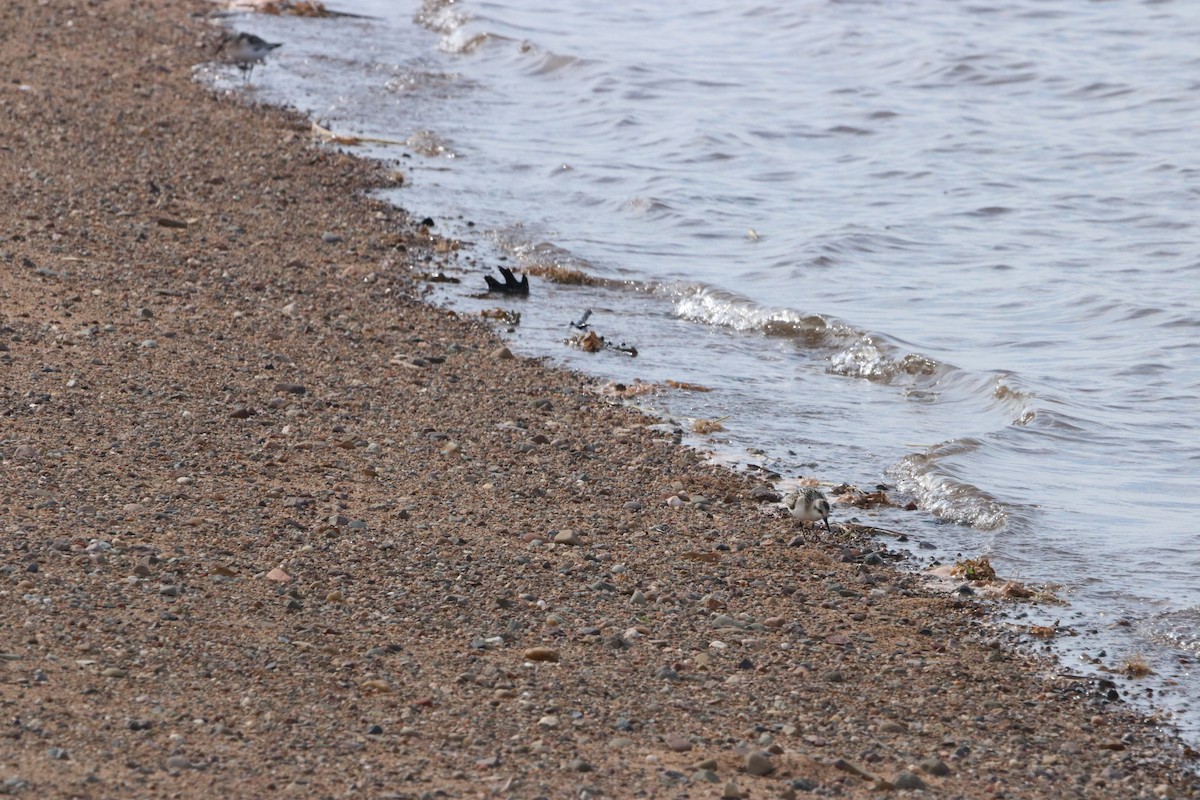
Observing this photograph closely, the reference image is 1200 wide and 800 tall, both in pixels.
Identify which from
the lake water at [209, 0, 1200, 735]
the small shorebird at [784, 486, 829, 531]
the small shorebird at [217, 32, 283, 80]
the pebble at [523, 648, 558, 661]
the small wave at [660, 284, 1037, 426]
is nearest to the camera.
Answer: the pebble at [523, 648, 558, 661]

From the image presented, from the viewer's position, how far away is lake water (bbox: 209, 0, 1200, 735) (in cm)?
645

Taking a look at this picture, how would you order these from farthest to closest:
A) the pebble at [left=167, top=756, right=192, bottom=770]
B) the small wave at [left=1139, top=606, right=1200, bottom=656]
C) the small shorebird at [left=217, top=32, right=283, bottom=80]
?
1. the small shorebird at [left=217, top=32, right=283, bottom=80]
2. the small wave at [left=1139, top=606, right=1200, bottom=656]
3. the pebble at [left=167, top=756, right=192, bottom=770]

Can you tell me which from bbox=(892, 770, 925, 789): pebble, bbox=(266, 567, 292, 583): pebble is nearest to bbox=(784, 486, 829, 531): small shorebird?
bbox=(892, 770, 925, 789): pebble

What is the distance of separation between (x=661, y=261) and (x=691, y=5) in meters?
12.3

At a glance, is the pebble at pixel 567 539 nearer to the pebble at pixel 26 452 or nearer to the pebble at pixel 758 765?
the pebble at pixel 758 765

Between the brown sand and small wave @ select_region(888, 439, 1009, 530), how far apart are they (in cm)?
74

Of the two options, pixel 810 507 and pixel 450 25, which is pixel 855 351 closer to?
pixel 810 507

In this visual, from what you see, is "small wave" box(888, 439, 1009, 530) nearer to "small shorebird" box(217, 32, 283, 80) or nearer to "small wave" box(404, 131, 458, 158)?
"small wave" box(404, 131, 458, 158)

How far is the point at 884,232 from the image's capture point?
10.6 metres

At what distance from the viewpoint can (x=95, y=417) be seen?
238 inches

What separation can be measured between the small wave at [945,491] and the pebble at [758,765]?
2.42 m

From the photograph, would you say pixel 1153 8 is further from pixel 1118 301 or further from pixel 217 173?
pixel 217 173

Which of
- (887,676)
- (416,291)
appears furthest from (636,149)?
(887,676)

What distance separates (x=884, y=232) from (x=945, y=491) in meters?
4.61
